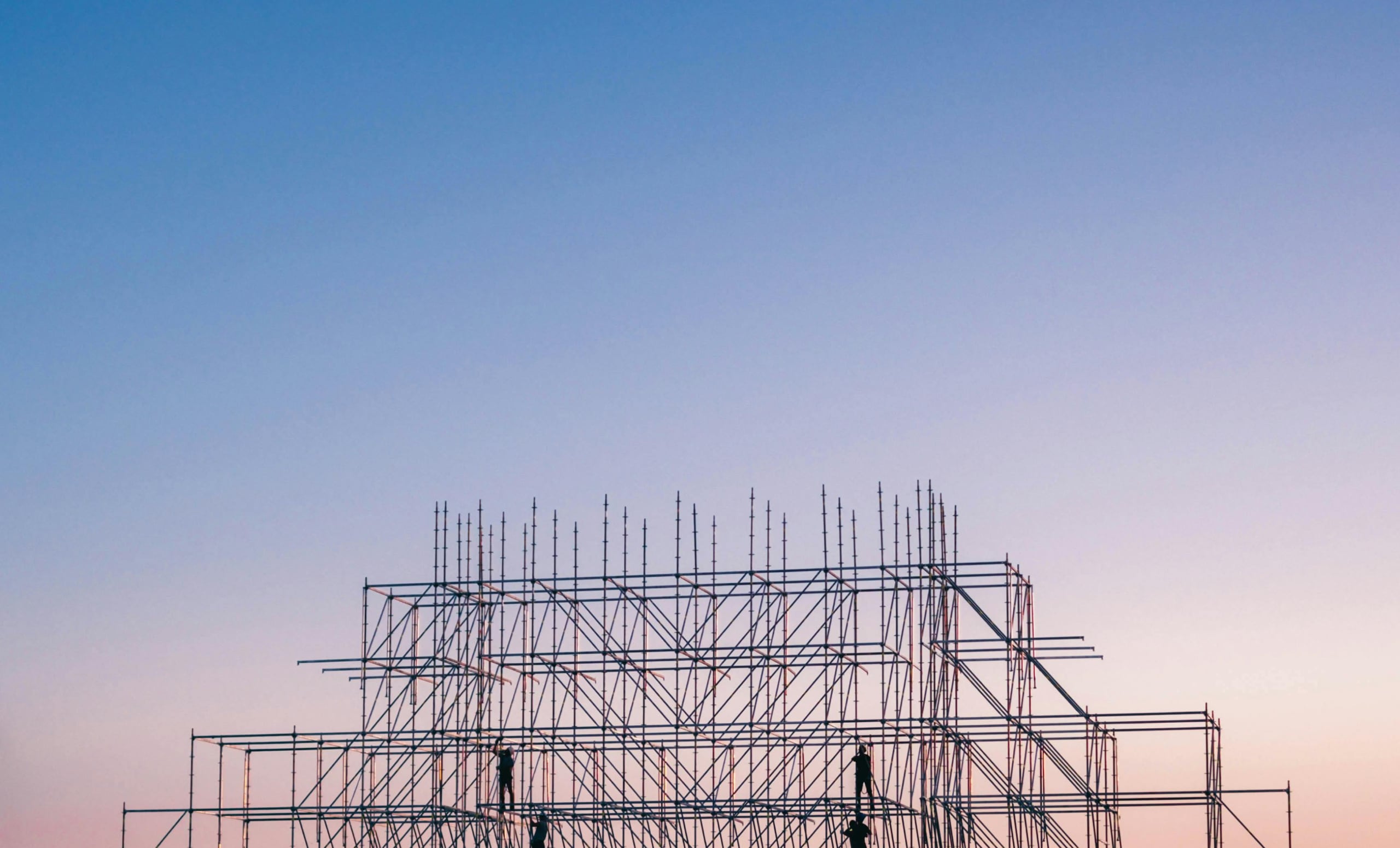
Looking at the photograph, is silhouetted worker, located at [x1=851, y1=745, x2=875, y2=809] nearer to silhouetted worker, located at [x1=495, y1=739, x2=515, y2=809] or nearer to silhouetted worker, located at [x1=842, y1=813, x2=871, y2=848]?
silhouetted worker, located at [x1=842, y1=813, x2=871, y2=848]

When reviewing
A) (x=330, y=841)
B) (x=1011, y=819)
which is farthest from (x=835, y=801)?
(x=330, y=841)

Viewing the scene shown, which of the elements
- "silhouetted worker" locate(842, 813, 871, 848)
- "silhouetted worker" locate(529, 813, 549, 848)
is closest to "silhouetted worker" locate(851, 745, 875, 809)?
"silhouetted worker" locate(842, 813, 871, 848)

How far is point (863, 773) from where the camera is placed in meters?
37.7

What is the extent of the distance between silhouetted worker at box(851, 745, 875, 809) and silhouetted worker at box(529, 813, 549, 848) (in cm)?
551

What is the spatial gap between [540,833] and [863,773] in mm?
5930

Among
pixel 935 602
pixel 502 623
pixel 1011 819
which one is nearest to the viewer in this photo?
pixel 1011 819

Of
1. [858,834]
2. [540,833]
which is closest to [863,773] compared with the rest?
[858,834]

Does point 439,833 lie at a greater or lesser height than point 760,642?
lesser

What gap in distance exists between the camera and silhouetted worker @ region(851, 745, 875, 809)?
37562 millimetres

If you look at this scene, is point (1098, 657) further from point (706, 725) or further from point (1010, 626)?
point (706, 725)

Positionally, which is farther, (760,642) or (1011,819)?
(760,642)

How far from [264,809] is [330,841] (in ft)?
4.52

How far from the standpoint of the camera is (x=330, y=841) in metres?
43.3

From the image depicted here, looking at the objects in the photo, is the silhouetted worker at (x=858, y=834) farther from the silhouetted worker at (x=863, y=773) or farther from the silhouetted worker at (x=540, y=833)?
the silhouetted worker at (x=540, y=833)
